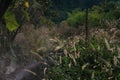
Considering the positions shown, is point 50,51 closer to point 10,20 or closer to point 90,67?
point 90,67

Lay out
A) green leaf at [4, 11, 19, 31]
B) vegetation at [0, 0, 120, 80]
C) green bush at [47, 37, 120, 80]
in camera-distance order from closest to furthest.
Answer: green leaf at [4, 11, 19, 31], vegetation at [0, 0, 120, 80], green bush at [47, 37, 120, 80]

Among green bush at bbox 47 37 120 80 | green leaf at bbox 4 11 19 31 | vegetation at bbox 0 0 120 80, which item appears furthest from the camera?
green bush at bbox 47 37 120 80

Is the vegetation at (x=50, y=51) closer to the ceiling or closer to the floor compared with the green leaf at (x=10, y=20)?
closer to the floor

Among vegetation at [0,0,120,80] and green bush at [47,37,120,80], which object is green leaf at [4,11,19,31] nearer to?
vegetation at [0,0,120,80]

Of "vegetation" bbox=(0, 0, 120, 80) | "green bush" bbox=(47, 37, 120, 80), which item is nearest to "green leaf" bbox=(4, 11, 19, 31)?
"vegetation" bbox=(0, 0, 120, 80)

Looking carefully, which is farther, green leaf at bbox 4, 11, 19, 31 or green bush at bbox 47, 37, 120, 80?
green bush at bbox 47, 37, 120, 80

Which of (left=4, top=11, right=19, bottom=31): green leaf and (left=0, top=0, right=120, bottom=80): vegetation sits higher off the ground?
(left=4, top=11, right=19, bottom=31): green leaf

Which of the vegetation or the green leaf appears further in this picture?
the vegetation

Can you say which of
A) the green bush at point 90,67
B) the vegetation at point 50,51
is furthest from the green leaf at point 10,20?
the green bush at point 90,67

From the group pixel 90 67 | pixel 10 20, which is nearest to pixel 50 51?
pixel 90 67

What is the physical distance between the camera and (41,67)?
8.95m

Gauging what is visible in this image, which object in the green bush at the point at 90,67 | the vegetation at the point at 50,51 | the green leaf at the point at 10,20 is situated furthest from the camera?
the green bush at the point at 90,67

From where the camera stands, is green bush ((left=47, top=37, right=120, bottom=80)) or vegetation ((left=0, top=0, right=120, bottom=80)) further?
green bush ((left=47, top=37, right=120, bottom=80))

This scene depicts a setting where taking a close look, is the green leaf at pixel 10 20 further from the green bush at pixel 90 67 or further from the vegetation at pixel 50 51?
the green bush at pixel 90 67
